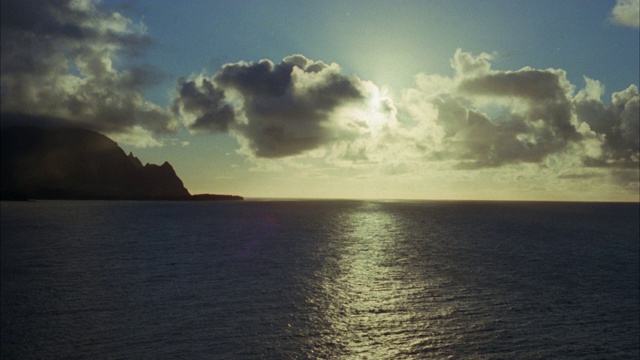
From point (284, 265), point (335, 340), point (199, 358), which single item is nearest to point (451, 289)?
point (335, 340)

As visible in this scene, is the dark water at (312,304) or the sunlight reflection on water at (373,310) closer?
the dark water at (312,304)

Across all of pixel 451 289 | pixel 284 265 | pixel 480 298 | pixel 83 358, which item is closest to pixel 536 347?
pixel 480 298

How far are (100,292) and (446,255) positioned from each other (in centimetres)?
6075

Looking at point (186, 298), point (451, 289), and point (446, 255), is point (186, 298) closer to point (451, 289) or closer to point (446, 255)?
point (451, 289)

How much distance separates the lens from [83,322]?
120ft

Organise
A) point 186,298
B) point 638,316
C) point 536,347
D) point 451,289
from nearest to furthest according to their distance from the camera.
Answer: point 536,347
point 638,316
point 186,298
point 451,289

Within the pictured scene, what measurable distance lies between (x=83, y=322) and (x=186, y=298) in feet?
36.0

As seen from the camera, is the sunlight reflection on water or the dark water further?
the sunlight reflection on water

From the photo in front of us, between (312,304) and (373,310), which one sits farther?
(312,304)

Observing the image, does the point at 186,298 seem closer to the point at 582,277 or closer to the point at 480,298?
the point at 480,298

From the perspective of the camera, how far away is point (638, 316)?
41.9m

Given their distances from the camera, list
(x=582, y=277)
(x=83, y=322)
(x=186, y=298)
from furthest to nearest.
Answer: (x=582, y=277) < (x=186, y=298) < (x=83, y=322)

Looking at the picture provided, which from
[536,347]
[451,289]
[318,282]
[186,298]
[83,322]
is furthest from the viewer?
[318,282]

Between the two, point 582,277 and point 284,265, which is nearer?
point 582,277
